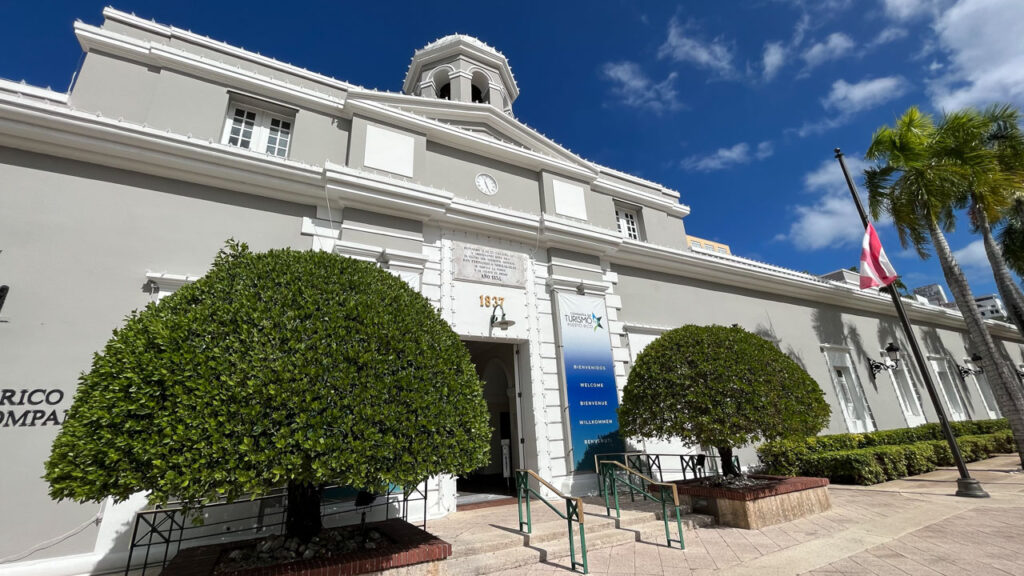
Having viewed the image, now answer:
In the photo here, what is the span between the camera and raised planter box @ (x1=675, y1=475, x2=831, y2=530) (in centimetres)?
652

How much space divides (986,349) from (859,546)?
34.1 ft

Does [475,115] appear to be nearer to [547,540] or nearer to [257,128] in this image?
[257,128]

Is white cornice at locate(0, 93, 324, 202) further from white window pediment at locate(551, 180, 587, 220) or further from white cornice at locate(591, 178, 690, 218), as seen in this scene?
white cornice at locate(591, 178, 690, 218)

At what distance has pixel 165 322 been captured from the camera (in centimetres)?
384

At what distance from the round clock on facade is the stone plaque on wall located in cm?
170

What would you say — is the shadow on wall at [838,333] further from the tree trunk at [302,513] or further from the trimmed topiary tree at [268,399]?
the tree trunk at [302,513]

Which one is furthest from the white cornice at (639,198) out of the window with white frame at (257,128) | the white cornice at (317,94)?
the window with white frame at (257,128)

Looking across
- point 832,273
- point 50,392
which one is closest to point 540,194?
point 50,392

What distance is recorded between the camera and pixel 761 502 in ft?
21.7

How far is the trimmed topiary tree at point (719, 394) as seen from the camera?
685cm

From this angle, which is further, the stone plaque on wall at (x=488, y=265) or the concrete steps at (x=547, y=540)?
the stone plaque on wall at (x=488, y=265)

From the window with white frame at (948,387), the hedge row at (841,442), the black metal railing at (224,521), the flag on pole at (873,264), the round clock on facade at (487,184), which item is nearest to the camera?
the black metal railing at (224,521)

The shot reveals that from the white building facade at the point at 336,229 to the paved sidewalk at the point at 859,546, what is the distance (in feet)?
9.94

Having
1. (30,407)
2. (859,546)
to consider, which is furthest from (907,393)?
(30,407)
